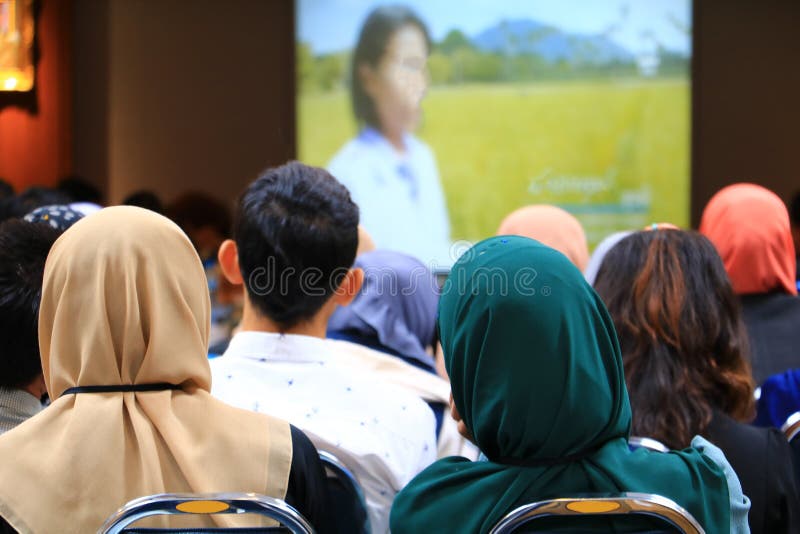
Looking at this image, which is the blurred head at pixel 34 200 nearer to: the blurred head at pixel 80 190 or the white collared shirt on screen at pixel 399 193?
the blurred head at pixel 80 190

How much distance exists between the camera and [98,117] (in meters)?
5.52

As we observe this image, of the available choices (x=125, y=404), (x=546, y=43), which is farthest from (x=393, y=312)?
(x=546, y=43)

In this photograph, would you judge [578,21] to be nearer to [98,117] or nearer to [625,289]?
[98,117]

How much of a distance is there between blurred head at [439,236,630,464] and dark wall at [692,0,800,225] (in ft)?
13.7

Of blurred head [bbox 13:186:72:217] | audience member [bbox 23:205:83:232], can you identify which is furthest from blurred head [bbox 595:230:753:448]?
blurred head [bbox 13:186:72:217]

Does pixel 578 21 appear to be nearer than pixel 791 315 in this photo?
No

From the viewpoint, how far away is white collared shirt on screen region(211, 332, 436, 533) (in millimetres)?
1531

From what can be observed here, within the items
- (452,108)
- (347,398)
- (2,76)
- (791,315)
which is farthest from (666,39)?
(347,398)

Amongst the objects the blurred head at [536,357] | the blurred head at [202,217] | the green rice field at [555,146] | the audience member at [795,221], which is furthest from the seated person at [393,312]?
the green rice field at [555,146]

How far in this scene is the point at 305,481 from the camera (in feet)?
4.37

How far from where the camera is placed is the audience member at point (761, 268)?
2.37 m

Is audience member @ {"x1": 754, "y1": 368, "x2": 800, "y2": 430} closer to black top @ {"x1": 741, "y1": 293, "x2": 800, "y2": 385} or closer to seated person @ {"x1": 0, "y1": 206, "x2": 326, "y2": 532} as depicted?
black top @ {"x1": 741, "y1": 293, "x2": 800, "y2": 385}

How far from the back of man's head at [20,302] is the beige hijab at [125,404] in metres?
0.31

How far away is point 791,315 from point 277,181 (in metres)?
1.46
